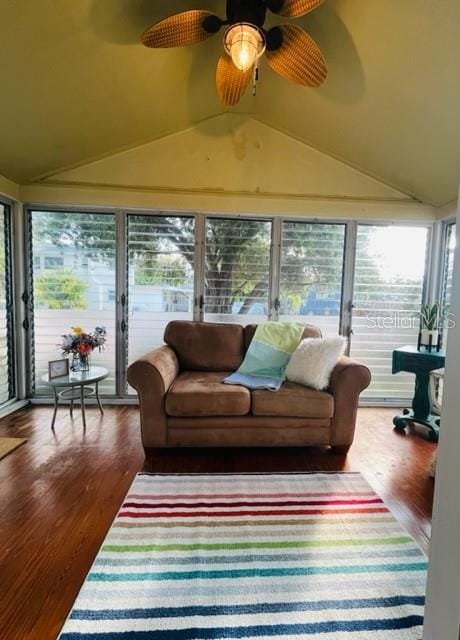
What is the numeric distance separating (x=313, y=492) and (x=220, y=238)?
238 cm

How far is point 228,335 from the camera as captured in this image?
287 centimetres

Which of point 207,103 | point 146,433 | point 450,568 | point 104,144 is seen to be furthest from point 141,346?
point 450,568

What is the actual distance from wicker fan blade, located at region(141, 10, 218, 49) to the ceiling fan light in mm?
158

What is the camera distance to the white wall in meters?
0.70

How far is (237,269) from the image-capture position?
325cm

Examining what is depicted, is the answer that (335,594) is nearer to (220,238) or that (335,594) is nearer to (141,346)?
(141,346)

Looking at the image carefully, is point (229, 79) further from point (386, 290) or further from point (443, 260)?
point (443, 260)

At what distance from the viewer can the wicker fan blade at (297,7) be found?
4.68 ft

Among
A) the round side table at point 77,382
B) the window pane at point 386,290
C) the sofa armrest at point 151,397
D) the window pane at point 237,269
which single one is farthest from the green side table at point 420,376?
the round side table at point 77,382

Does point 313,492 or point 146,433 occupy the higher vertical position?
point 146,433

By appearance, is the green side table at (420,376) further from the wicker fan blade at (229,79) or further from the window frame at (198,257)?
the wicker fan blade at (229,79)

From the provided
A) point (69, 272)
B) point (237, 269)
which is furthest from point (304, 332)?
point (69, 272)

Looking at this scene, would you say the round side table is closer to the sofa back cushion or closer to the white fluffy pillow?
the sofa back cushion

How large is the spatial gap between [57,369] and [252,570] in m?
2.08
